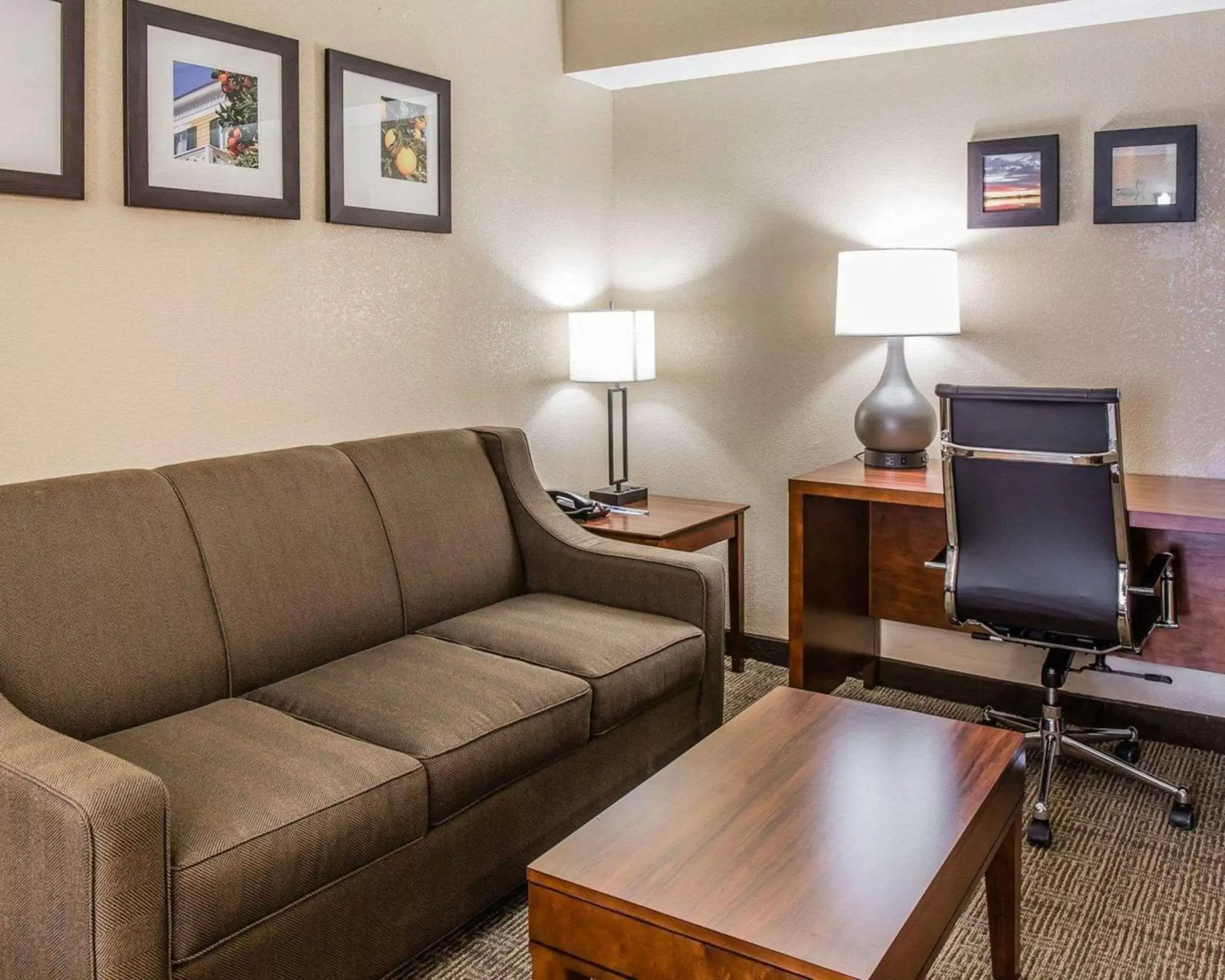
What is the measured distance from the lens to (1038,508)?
238 centimetres

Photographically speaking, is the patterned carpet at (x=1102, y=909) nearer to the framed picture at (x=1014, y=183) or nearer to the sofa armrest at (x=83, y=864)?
the sofa armrest at (x=83, y=864)

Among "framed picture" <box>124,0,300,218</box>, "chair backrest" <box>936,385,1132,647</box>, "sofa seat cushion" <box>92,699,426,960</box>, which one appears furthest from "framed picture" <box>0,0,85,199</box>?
"chair backrest" <box>936,385,1132,647</box>

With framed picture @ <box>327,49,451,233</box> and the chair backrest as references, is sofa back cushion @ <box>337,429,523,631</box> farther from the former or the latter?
the chair backrest

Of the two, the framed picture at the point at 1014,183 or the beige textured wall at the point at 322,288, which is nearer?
the beige textured wall at the point at 322,288

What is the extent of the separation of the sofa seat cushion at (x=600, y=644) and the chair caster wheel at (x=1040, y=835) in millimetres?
817

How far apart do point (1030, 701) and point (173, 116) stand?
8.88ft

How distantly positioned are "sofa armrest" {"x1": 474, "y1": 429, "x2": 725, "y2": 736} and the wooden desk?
0.40m

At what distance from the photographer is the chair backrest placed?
227cm

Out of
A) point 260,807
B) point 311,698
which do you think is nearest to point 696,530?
point 311,698

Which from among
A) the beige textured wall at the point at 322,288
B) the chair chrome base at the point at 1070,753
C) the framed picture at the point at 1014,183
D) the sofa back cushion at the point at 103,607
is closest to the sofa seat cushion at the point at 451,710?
the sofa back cushion at the point at 103,607

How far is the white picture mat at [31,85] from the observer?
80.4 inches

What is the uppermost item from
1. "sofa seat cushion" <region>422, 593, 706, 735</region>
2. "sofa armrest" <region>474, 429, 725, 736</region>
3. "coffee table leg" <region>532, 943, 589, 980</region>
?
"sofa armrest" <region>474, 429, 725, 736</region>

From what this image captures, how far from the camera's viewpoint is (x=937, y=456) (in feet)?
10.6

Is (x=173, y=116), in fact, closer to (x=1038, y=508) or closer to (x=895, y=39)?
(x=895, y=39)
